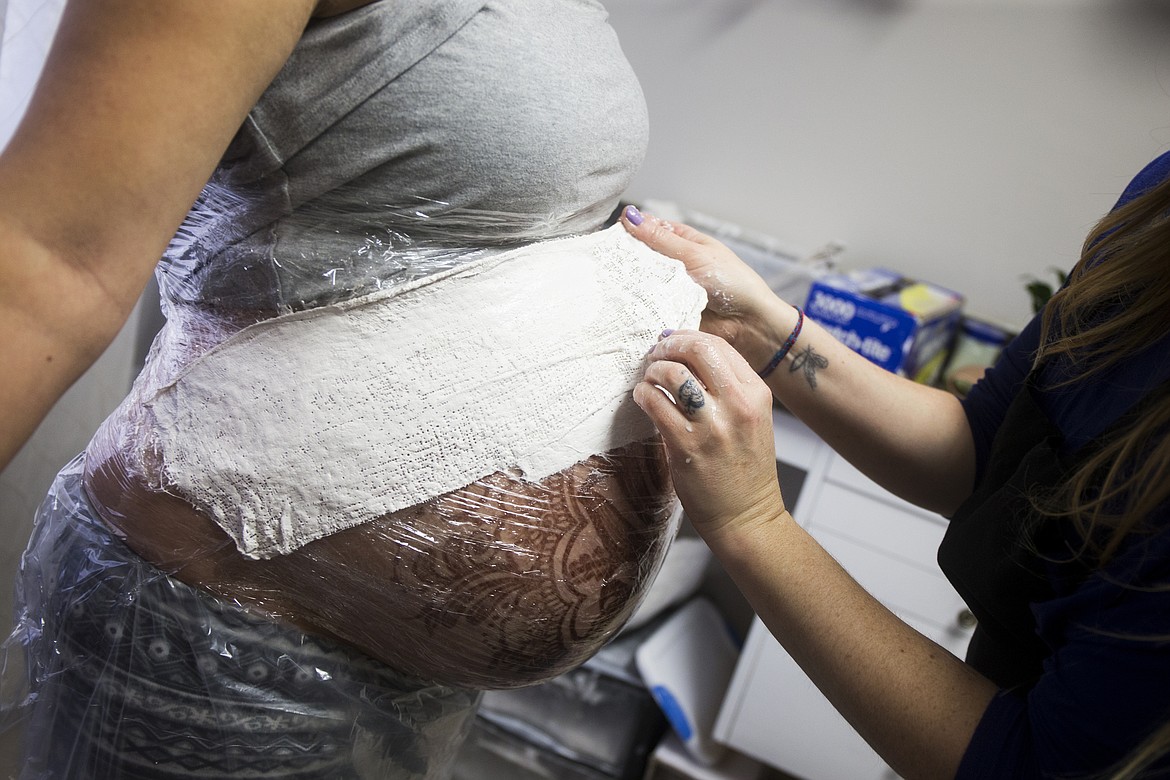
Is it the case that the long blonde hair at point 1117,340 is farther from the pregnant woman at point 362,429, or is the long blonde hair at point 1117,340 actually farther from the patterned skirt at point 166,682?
the patterned skirt at point 166,682

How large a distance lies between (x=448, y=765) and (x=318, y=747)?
21 cm

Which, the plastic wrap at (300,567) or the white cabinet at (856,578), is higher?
the plastic wrap at (300,567)

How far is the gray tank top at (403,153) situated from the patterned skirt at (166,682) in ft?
0.73

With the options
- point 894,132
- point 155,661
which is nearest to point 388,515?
point 155,661

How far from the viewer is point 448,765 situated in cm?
88

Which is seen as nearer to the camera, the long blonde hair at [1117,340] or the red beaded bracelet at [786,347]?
the long blonde hair at [1117,340]

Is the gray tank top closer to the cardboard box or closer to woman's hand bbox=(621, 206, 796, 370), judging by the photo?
woman's hand bbox=(621, 206, 796, 370)

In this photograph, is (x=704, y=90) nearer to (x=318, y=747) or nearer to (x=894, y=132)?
(x=894, y=132)

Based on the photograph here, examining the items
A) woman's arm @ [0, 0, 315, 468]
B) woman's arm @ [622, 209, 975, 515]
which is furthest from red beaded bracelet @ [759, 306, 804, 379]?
woman's arm @ [0, 0, 315, 468]

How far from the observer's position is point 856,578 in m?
1.57

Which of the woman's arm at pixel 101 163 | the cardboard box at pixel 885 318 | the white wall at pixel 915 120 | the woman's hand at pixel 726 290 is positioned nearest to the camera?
the woman's arm at pixel 101 163

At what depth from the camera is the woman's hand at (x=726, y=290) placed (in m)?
0.87

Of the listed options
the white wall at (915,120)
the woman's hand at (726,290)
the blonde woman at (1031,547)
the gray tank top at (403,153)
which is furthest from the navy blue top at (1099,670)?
the white wall at (915,120)

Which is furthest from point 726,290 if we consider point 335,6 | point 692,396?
point 335,6
